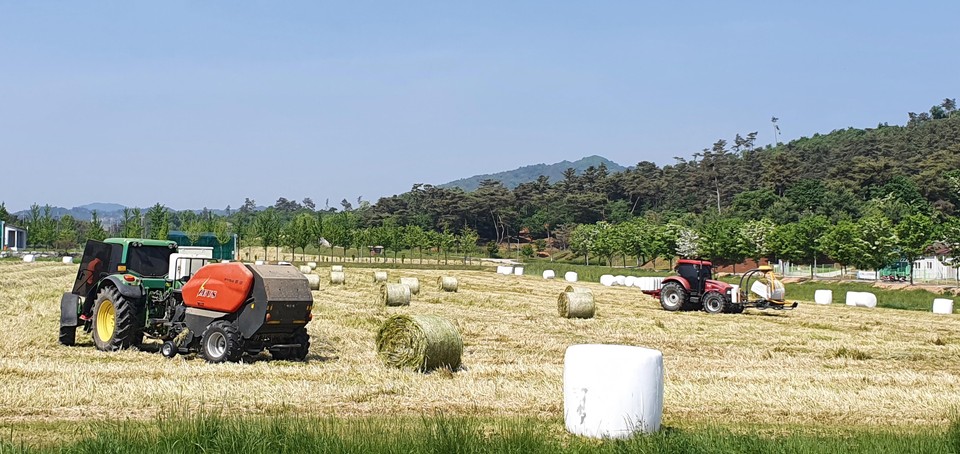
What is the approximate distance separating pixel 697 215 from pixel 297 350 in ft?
371

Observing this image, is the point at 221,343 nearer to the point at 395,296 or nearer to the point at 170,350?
the point at 170,350

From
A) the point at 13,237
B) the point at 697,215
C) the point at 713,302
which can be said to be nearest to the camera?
the point at 713,302

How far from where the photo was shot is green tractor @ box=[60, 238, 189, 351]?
595 inches

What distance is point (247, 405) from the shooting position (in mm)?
10188

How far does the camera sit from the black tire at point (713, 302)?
27.3 m

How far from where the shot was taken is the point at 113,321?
1574cm

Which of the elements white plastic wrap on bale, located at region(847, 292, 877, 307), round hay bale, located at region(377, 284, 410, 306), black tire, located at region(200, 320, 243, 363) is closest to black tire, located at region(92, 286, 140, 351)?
black tire, located at region(200, 320, 243, 363)

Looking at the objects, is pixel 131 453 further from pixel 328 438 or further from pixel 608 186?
pixel 608 186

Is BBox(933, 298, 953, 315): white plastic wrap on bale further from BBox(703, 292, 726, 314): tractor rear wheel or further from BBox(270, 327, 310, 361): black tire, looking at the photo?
BBox(270, 327, 310, 361): black tire

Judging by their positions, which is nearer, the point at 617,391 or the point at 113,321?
the point at 617,391

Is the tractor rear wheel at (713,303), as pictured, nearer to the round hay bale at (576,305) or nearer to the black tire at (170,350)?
the round hay bale at (576,305)

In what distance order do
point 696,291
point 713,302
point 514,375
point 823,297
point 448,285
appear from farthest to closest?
point 448,285
point 823,297
point 696,291
point 713,302
point 514,375

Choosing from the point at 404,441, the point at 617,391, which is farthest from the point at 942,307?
the point at 404,441

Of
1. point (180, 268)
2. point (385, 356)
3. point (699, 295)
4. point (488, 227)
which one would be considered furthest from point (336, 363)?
point (488, 227)
